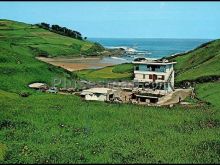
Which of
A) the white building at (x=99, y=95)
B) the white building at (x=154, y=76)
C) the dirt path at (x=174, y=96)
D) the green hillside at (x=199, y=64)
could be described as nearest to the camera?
the dirt path at (x=174, y=96)

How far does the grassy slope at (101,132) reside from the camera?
3153 centimetres

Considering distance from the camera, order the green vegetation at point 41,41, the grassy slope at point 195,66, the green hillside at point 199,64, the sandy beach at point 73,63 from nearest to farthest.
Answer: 1. the green hillside at point 199,64
2. the grassy slope at point 195,66
3. the sandy beach at point 73,63
4. the green vegetation at point 41,41

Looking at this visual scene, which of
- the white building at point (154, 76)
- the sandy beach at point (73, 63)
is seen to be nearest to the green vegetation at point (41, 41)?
the sandy beach at point (73, 63)

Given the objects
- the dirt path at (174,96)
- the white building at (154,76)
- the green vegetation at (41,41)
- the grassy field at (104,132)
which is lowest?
the grassy field at (104,132)

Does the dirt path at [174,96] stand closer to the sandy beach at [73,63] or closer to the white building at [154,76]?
the white building at [154,76]

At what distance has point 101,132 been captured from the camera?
37719 millimetres

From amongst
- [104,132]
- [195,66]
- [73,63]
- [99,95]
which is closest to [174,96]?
[99,95]

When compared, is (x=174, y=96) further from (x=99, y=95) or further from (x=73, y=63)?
(x=73, y=63)

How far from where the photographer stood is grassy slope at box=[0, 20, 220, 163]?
31.5 m

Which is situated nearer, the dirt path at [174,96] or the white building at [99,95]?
the dirt path at [174,96]

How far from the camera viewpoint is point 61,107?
1762 inches

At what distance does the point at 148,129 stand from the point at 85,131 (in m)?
5.59

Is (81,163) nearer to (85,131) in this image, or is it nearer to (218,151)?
(85,131)

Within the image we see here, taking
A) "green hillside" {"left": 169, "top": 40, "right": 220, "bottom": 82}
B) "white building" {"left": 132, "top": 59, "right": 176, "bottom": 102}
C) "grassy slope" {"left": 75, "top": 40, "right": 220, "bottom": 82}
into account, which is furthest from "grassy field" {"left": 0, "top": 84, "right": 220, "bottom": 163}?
"grassy slope" {"left": 75, "top": 40, "right": 220, "bottom": 82}
